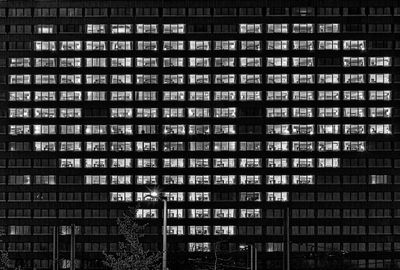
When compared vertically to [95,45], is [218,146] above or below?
A: below

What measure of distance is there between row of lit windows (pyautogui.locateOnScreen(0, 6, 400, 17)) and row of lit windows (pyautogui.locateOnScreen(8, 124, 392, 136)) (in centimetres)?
1914

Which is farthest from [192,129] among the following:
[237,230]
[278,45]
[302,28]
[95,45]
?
[302,28]

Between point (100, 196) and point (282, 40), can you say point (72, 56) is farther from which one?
point (282, 40)

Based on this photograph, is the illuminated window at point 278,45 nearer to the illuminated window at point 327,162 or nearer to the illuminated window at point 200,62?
the illuminated window at point 200,62

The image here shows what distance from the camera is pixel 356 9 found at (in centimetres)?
17438

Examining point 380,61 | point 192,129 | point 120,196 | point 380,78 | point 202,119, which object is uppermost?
point 380,61

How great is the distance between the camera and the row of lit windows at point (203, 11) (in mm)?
174125

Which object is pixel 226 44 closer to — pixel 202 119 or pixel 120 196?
pixel 202 119

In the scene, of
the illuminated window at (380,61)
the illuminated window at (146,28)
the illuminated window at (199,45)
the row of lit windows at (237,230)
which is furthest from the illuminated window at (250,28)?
the row of lit windows at (237,230)

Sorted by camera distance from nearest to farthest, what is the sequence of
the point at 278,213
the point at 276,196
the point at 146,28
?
the point at 278,213, the point at 276,196, the point at 146,28

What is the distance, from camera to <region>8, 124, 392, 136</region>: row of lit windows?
174 meters

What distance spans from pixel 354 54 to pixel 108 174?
154 ft

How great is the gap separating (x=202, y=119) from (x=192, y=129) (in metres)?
2.42

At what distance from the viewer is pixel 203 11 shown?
17362 centimetres
